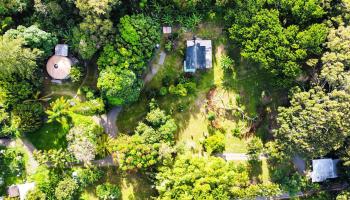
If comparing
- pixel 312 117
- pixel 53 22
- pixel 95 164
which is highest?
pixel 53 22

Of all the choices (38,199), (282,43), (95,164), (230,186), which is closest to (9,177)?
(38,199)

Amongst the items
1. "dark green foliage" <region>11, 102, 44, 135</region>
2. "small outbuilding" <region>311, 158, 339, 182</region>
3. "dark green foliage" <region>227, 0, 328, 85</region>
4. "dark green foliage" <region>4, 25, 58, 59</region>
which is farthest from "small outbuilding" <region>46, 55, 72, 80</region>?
"small outbuilding" <region>311, 158, 339, 182</region>

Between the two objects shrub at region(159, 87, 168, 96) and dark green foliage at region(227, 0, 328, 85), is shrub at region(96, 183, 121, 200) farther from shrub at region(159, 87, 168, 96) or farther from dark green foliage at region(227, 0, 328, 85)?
dark green foliage at region(227, 0, 328, 85)

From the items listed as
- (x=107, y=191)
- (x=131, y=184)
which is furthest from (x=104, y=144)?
(x=131, y=184)

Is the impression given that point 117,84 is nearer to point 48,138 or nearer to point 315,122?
point 48,138

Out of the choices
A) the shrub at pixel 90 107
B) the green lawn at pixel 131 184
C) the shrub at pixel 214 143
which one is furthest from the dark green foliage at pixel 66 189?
the shrub at pixel 214 143

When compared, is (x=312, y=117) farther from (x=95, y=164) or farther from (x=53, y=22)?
(x=53, y=22)

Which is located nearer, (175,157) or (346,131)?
(346,131)
